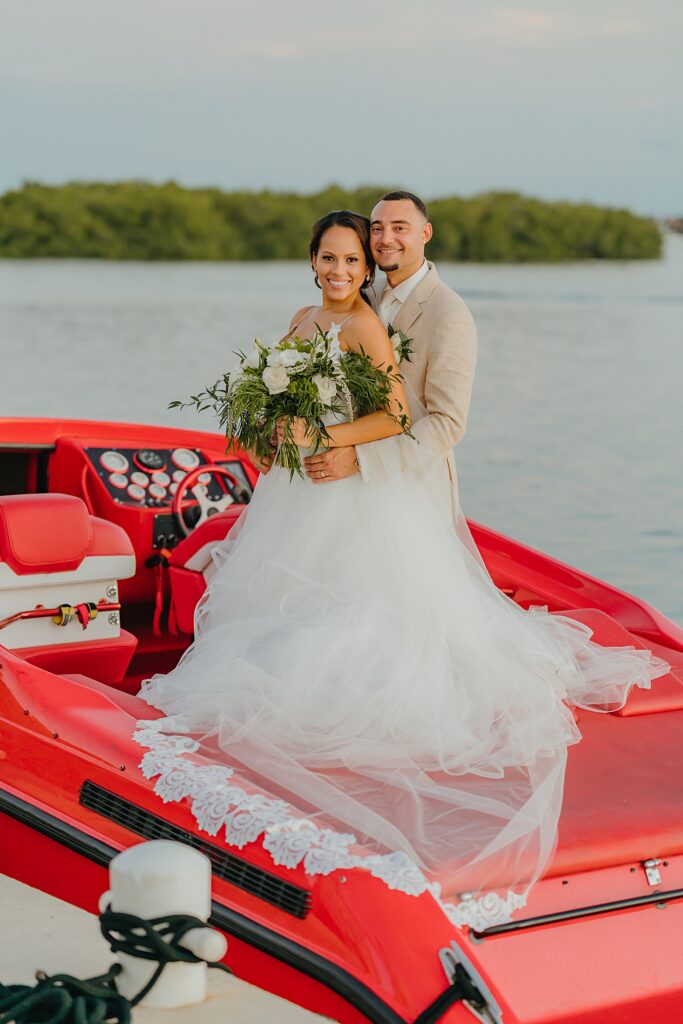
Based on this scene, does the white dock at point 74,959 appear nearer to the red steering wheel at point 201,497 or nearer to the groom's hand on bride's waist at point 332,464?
the groom's hand on bride's waist at point 332,464

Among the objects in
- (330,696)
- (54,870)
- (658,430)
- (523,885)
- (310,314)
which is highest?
(310,314)

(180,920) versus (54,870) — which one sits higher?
(180,920)

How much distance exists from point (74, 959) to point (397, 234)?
1780 mm

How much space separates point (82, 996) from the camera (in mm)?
2287

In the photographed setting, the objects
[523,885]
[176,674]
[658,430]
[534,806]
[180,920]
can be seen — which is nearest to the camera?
[180,920]

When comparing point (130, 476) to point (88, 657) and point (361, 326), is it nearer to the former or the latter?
point (88, 657)

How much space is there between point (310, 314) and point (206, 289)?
34471 millimetres

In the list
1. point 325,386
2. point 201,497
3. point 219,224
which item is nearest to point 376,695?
point 325,386

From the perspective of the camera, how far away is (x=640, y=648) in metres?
3.74

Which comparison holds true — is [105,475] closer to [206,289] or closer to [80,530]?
[80,530]

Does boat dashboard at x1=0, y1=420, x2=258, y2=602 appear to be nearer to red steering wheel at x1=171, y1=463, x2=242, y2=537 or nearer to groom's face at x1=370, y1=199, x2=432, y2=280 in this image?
Answer: red steering wheel at x1=171, y1=463, x2=242, y2=537

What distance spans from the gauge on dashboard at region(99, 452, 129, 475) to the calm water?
14.7ft

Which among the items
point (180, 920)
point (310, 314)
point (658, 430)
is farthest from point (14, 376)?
point (180, 920)

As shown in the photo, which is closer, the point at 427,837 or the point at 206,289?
the point at 427,837
